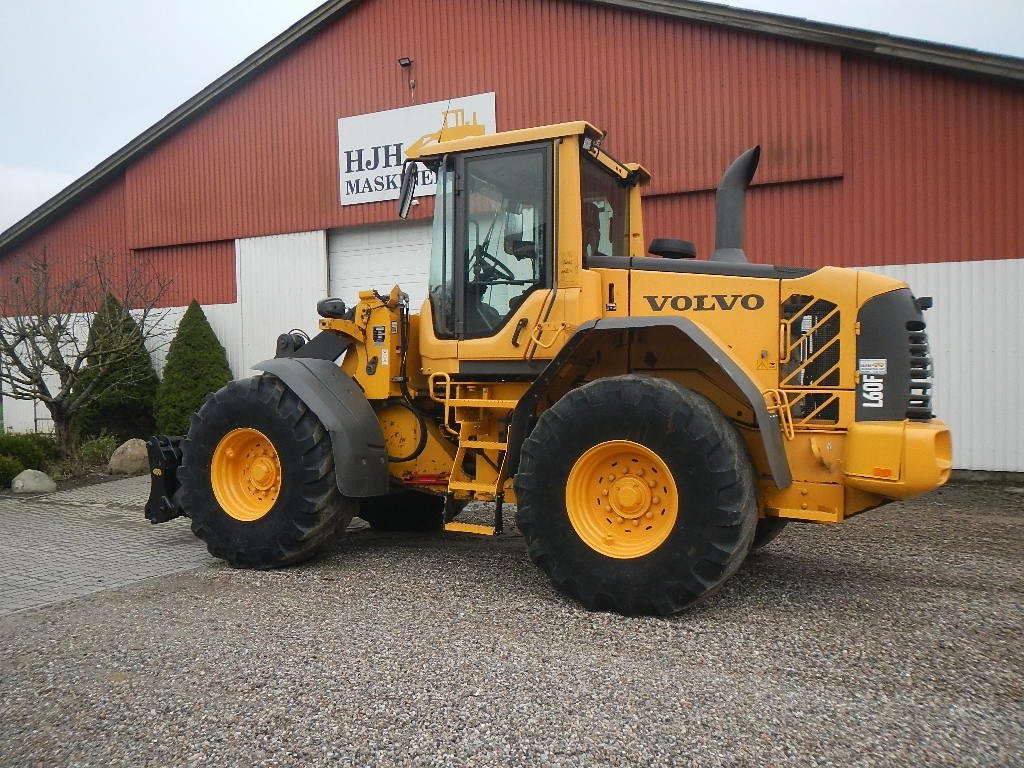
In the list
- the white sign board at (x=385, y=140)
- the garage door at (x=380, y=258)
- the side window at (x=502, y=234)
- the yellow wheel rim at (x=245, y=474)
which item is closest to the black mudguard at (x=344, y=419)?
the yellow wheel rim at (x=245, y=474)

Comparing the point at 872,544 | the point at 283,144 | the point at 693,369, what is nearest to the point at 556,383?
the point at 693,369

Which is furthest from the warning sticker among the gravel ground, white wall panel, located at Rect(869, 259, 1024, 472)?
white wall panel, located at Rect(869, 259, 1024, 472)

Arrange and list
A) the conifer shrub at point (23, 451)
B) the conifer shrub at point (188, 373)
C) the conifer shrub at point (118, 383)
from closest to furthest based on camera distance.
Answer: the conifer shrub at point (23, 451) → the conifer shrub at point (118, 383) → the conifer shrub at point (188, 373)

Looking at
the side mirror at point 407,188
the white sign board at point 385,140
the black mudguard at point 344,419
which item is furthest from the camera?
the white sign board at point 385,140

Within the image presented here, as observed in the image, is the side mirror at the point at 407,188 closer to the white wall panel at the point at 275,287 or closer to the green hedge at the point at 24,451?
the white wall panel at the point at 275,287

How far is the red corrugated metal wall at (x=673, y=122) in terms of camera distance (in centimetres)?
952

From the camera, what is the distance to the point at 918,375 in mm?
4242

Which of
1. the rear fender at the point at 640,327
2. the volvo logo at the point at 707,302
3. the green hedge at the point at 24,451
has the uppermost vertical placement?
the volvo logo at the point at 707,302

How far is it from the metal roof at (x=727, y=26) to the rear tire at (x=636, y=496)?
7234 mm

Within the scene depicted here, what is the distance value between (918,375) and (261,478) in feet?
13.6

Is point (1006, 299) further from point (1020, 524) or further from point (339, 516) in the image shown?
point (339, 516)

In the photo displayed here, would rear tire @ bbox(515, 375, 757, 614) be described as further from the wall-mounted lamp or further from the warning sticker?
the wall-mounted lamp

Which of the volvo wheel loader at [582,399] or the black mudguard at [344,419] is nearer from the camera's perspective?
the volvo wheel loader at [582,399]

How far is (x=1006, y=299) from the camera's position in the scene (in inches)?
368
